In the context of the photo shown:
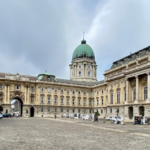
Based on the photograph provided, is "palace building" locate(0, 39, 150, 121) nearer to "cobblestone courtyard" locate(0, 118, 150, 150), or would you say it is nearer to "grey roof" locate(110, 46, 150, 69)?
"grey roof" locate(110, 46, 150, 69)

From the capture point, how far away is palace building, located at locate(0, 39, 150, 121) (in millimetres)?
58375

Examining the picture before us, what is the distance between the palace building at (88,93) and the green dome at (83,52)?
2905cm

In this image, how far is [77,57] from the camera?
123688 mm

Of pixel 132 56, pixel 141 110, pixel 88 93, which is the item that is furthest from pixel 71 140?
pixel 88 93

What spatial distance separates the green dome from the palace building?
29.1 metres

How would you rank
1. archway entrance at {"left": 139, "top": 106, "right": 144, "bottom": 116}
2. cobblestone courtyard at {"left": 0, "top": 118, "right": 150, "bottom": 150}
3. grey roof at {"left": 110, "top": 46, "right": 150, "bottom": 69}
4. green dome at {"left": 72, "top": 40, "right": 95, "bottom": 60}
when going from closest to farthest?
cobblestone courtyard at {"left": 0, "top": 118, "right": 150, "bottom": 150} → archway entrance at {"left": 139, "top": 106, "right": 144, "bottom": 116} → grey roof at {"left": 110, "top": 46, "right": 150, "bottom": 69} → green dome at {"left": 72, "top": 40, "right": 95, "bottom": 60}

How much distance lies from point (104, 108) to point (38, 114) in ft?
85.3

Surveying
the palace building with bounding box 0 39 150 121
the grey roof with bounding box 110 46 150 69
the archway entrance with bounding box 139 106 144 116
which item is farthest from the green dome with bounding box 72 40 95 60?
the archway entrance with bounding box 139 106 144 116

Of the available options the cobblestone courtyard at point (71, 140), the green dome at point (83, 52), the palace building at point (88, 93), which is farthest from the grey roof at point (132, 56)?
the cobblestone courtyard at point (71, 140)

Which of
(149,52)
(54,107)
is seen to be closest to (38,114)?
(54,107)

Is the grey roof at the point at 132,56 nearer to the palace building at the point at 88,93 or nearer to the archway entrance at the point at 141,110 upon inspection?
the palace building at the point at 88,93

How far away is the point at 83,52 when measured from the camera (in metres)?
124

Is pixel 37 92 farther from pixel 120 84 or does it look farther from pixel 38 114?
pixel 120 84

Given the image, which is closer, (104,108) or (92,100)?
(104,108)
